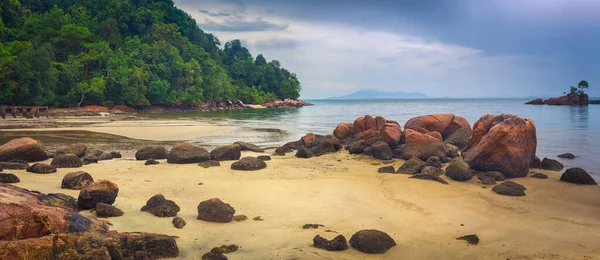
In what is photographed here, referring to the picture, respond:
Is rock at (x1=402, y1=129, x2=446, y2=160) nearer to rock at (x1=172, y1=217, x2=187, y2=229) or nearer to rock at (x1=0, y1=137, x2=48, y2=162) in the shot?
rock at (x1=172, y1=217, x2=187, y2=229)

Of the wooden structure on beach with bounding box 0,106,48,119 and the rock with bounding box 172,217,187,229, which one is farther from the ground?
the wooden structure on beach with bounding box 0,106,48,119

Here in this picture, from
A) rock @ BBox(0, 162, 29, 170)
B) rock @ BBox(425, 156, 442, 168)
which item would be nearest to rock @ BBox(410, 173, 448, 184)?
rock @ BBox(425, 156, 442, 168)

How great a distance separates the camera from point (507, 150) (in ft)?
42.4

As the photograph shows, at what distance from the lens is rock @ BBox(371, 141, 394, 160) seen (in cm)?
1639

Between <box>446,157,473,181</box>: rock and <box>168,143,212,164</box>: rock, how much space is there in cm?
790

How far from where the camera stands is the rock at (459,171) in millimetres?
12250

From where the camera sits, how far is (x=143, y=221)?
7.25 meters

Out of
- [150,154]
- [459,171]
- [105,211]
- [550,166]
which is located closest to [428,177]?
[459,171]

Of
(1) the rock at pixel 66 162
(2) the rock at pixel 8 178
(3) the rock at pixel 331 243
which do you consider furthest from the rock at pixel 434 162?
(2) the rock at pixel 8 178

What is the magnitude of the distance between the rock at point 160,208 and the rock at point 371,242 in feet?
11.0

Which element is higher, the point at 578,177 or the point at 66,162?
the point at 66,162

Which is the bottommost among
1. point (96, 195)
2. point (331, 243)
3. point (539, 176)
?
point (539, 176)

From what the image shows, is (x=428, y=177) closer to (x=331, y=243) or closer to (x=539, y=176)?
(x=539, y=176)

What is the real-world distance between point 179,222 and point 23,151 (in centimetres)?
1004
